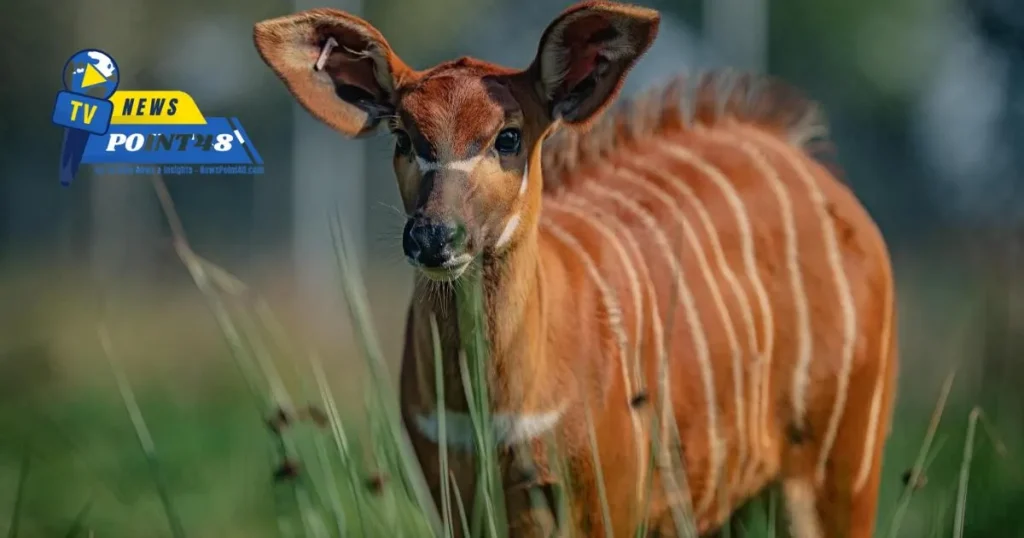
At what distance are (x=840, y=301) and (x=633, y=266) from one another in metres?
0.48

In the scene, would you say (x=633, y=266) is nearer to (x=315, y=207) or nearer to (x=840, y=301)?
(x=840, y=301)

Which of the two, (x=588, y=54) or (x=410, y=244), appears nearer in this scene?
(x=410, y=244)

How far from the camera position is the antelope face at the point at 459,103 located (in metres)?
2.08

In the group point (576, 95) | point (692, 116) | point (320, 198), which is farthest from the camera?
point (320, 198)

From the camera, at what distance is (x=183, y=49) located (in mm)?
4453

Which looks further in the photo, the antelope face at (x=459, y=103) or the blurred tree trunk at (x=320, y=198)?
the blurred tree trunk at (x=320, y=198)

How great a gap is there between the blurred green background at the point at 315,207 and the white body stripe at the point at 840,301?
88cm

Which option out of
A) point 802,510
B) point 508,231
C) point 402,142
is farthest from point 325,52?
point 802,510

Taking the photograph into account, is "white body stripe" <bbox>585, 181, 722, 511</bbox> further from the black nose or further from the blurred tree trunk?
the blurred tree trunk

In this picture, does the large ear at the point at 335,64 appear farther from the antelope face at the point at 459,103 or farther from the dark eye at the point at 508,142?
the dark eye at the point at 508,142

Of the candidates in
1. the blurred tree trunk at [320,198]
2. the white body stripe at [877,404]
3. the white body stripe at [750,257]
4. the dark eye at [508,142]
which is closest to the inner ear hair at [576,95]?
the dark eye at [508,142]

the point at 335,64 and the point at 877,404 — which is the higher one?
the point at 335,64

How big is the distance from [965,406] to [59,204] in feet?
10.3

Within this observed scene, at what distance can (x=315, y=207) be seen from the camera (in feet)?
15.1
